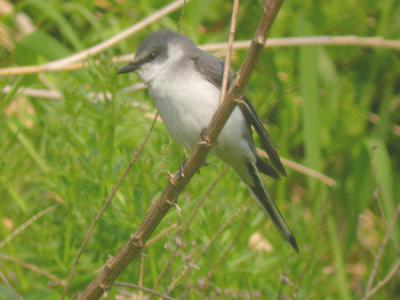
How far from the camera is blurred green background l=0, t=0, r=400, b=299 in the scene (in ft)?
8.71

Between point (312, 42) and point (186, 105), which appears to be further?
point (312, 42)

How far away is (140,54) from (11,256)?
0.73 meters

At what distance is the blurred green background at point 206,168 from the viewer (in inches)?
105

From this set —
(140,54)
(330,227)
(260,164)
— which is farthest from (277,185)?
(140,54)

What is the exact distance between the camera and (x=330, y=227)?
339 cm

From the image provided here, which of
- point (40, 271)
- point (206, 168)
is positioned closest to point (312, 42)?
point (206, 168)

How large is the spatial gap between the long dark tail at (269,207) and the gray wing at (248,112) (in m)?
0.07

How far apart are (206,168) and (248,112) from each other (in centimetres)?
65

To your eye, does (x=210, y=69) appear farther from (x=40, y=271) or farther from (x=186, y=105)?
(x=40, y=271)

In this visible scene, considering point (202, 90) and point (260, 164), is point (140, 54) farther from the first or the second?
point (260, 164)

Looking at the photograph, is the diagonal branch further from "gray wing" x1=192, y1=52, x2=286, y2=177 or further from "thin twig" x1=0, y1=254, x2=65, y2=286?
"thin twig" x1=0, y1=254, x2=65, y2=286

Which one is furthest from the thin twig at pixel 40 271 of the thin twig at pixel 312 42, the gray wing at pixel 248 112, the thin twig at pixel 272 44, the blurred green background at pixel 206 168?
the thin twig at pixel 312 42

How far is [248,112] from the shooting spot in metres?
2.43

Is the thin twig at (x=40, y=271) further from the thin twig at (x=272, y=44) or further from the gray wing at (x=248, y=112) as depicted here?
the thin twig at (x=272, y=44)
